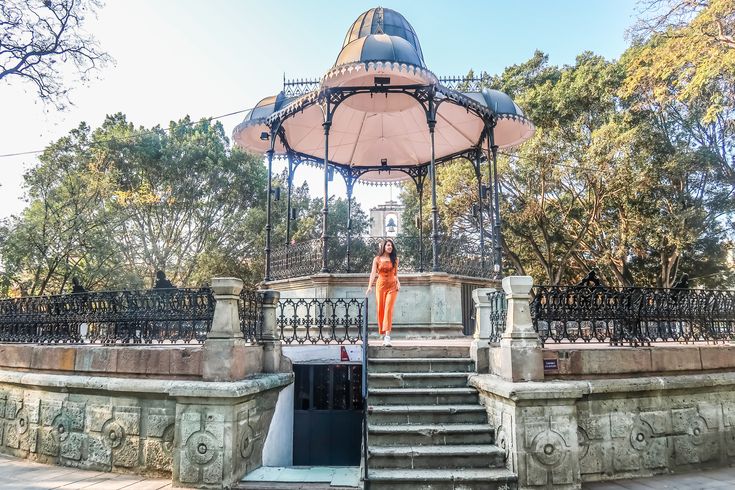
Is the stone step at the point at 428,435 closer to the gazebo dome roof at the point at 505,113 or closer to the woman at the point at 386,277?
the woman at the point at 386,277

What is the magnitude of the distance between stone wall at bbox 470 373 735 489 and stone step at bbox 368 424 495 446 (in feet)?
0.71

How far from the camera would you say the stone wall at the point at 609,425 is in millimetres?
5305

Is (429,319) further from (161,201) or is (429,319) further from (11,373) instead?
(161,201)

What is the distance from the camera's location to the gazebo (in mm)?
10781

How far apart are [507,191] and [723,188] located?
9.04 metres

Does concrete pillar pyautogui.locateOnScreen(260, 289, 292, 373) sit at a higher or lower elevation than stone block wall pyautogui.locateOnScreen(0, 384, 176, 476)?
higher

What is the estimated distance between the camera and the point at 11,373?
7.25 m

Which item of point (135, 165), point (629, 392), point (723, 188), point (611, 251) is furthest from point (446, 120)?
point (135, 165)

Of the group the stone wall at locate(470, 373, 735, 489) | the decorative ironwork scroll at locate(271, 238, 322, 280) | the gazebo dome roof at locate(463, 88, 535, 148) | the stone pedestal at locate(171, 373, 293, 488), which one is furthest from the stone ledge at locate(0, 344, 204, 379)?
the gazebo dome roof at locate(463, 88, 535, 148)

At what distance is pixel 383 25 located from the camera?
13680 mm

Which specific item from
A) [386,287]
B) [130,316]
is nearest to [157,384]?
[130,316]

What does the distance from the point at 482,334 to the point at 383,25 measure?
34.6 ft

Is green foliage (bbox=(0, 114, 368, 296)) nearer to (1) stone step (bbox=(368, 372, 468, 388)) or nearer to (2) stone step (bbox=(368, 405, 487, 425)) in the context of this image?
(1) stone step (bbox=(368, 372, 468, 388))

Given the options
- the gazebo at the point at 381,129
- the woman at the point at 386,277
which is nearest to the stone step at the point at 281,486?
the woman at the point at 386,277
